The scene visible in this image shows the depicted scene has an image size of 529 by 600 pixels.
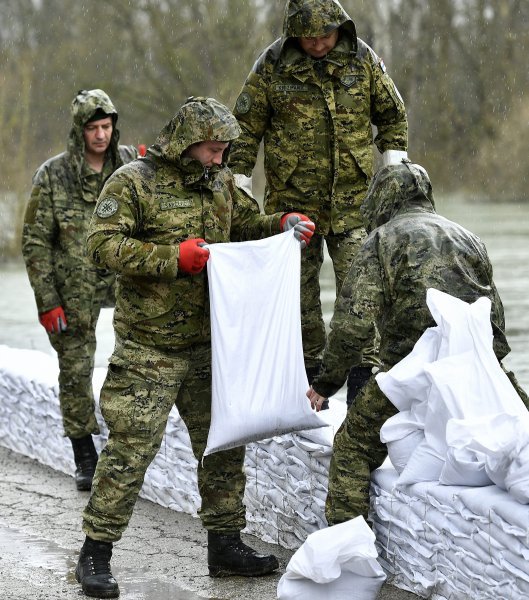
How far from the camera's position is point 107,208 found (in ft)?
15.6

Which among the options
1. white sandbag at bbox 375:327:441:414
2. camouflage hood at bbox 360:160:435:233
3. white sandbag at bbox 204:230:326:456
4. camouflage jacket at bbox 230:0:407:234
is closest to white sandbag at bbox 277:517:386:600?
white sandbag at bbox 375:327:441:414

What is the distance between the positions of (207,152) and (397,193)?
0.71m

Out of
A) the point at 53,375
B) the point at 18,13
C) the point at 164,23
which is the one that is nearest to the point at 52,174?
the point at 53,375

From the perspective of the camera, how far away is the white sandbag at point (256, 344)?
4871 millimetres

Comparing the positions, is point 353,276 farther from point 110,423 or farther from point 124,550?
point 124,550

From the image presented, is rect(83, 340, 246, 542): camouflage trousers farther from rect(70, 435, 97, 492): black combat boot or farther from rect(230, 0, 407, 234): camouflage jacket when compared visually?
rect(70, 435, 97, 492): black combat boot

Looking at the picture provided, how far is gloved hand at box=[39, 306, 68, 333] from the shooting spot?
6746 millimetres

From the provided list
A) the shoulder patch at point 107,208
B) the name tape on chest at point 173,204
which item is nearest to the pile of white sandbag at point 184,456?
the name tape on chest at point 173,204

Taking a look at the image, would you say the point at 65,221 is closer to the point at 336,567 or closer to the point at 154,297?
the point at 154,297

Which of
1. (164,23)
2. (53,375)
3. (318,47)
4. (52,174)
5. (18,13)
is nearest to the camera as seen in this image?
(318,47)

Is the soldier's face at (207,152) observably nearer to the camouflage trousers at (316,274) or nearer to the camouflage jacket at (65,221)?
the camouflage trousers at (316,274)

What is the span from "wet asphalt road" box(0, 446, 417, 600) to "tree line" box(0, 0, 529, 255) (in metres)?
14.5

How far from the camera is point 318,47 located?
5.81 meters

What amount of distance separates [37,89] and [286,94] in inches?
869
